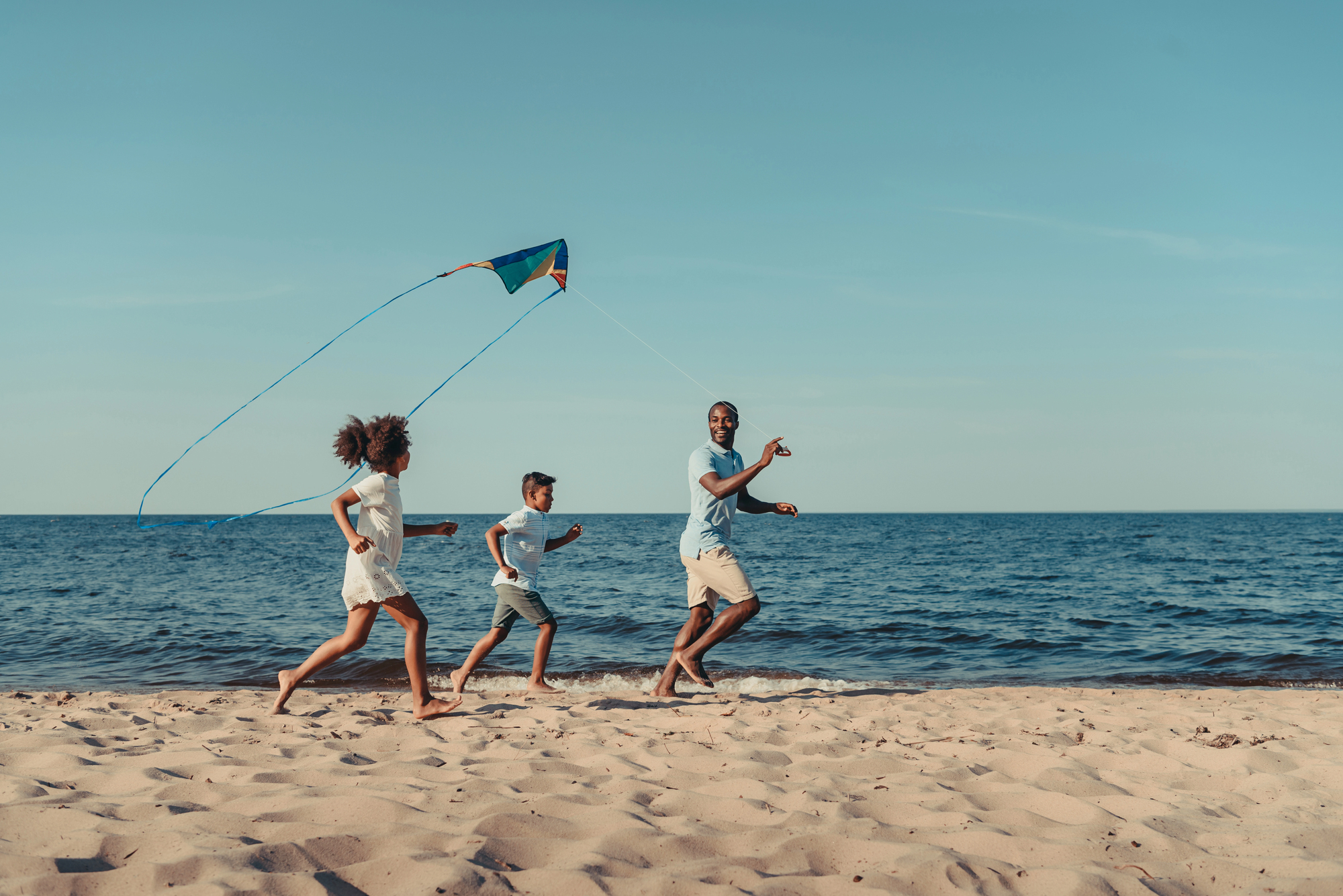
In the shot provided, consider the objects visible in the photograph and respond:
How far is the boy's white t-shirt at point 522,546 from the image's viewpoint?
21.6 feet

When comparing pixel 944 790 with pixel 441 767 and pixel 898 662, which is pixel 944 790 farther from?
pixel 898 662

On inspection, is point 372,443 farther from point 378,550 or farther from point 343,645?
point 343,645

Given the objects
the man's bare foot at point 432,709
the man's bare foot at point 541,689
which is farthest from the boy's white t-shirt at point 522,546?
the man's bare foot at point 432,709

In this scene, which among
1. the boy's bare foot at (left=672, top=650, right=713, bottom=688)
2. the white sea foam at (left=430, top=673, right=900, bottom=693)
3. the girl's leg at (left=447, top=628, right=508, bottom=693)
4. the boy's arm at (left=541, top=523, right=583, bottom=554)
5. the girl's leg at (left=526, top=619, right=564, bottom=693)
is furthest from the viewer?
the white sea foam at (left=430, top=673, right=900, bottom=693)

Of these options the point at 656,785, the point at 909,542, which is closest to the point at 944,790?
the point at 656,785

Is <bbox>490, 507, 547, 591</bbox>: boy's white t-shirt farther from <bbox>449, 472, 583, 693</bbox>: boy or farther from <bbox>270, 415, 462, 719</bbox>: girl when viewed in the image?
<bbox>270, 415, 462, 719</bbox>: girl

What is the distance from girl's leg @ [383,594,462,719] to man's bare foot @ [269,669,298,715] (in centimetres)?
83

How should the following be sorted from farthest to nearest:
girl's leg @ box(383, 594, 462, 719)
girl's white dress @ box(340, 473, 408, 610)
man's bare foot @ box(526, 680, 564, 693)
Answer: man's bare foot @ box(526, 680, 564, 693), girl's leg @ box(383, 594, 462, 719), girl's white dress @ box(340, 473, 408, 610)

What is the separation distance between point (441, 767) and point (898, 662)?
7363 millimetres

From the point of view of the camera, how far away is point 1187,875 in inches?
115

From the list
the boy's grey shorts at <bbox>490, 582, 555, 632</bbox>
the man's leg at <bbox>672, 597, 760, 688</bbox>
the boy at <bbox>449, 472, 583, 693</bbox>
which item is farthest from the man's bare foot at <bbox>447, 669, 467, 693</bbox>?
the man's leg at <bbox>672, 597, 760, 688</bbox>

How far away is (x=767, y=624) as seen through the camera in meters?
13.0

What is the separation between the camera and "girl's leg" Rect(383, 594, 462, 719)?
17.5 feet

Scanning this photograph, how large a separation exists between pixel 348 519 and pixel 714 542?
2.54m
